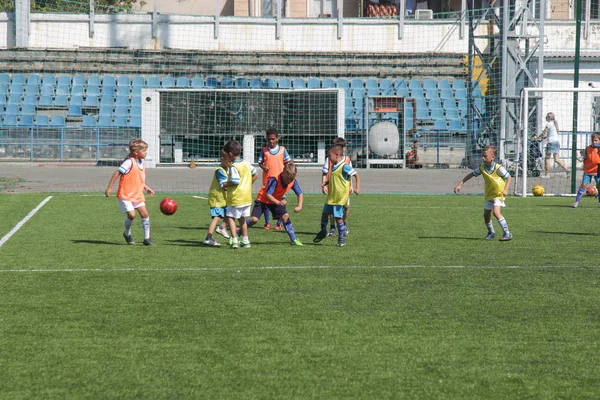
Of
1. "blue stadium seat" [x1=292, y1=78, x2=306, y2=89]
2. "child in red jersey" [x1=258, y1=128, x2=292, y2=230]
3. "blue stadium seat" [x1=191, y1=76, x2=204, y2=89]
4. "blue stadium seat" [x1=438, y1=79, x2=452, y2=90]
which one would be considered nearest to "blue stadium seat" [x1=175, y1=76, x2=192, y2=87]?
"blue stadium seat" [x1=191, y1=76, x2=204, y2=89]

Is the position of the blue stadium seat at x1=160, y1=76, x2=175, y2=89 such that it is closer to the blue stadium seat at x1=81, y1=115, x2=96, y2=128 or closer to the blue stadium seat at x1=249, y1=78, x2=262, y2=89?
the blue stadium seat at x1=249, y1=78, x2=262, y2=89

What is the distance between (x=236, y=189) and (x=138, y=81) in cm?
2701

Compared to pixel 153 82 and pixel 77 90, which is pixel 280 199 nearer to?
pixel 153 82

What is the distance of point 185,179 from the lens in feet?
92.4

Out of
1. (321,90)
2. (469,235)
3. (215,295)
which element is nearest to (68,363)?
(215,295)

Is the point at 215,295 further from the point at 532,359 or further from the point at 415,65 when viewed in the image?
the point at 415,65

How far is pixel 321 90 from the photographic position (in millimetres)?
34188

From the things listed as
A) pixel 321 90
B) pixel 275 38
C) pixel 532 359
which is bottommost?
pixel 532 359

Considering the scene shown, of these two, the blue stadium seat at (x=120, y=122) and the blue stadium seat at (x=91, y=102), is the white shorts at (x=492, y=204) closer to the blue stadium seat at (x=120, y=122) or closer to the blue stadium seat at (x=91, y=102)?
the blue stadium seat at (x=120, y=122)

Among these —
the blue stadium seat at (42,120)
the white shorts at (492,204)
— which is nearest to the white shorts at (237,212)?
the white shorts at (492,204)

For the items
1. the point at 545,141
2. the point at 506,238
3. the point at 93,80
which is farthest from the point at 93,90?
the point at 506,238

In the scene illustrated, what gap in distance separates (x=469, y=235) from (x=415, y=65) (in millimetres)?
26439

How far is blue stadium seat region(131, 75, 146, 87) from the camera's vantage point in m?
38.7

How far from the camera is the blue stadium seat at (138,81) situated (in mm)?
38719
